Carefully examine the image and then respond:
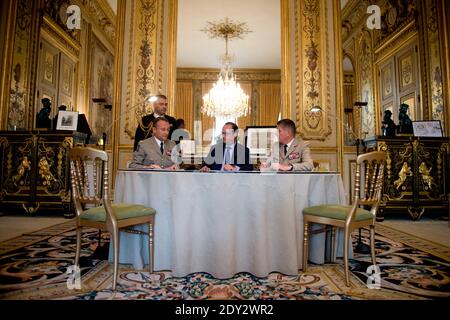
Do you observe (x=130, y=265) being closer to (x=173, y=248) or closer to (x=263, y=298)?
(x=173, y=248)

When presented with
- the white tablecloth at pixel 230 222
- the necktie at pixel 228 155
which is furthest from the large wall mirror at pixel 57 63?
the white tablecloth at pixel 230 222

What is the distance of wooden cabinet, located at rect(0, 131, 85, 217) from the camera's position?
4.51 metres

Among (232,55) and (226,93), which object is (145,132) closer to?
(226,93)

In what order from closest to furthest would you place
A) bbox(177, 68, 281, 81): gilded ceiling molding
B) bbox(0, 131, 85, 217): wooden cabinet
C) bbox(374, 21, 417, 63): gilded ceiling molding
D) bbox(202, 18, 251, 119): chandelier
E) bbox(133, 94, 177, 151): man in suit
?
bbox(133, 94, 177, 151): man in suit
bbox(0, 131, 85, 217): wooden cabinet
bbox(374, 21, 417, 63): gilded ceiling molding
bbox(202, 18, 251, 119): chandelier
bbox(177, 68, 281, 81): gilded ceiling molding

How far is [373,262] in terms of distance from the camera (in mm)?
2275

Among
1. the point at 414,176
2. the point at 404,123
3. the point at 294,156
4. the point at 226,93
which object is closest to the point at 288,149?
the point at 294,156

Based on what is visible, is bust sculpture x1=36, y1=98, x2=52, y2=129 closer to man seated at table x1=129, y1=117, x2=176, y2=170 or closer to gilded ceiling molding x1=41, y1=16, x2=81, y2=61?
gilded ceiling molding x1=41, y1=16, x2=81, y2=61

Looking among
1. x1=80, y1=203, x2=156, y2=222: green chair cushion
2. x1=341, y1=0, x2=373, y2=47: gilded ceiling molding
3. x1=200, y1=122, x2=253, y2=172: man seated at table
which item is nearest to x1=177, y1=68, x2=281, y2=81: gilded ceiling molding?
x1=341, y1=0, x2=373, y2=47: gilded ceiling molding

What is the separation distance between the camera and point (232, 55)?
9.24 m

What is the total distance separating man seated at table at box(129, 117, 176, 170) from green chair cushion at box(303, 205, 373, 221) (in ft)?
4.46

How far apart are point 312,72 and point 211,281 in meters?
4.20

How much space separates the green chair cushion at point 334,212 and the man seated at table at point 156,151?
4.46 feet

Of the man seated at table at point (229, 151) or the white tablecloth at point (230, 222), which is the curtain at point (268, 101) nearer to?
the man seated at table at point (229, 151)

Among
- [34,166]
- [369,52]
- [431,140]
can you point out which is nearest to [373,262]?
[431,140]
